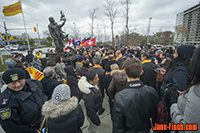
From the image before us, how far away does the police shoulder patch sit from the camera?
1.50 metres

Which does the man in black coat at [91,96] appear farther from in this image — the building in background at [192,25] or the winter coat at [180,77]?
the building in background at [192,25]

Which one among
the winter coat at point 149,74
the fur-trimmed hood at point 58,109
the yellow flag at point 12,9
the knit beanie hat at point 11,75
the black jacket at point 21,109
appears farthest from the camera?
the yellow flag at point 12,9

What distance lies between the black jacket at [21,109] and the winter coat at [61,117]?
642 millimetres

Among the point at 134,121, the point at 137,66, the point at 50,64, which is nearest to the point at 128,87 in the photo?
the point at 137,66

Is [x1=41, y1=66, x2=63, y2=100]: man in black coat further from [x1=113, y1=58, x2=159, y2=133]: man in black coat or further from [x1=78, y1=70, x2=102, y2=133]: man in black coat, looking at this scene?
[x1=113, y1=58, x2=159, y2=133]: man in black coat


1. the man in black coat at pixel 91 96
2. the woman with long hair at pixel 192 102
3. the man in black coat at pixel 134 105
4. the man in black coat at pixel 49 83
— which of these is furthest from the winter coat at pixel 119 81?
the man in black coat at pixel 49 83

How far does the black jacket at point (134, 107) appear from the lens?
4.41 feet

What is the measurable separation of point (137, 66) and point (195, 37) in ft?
274

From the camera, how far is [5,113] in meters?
1.52

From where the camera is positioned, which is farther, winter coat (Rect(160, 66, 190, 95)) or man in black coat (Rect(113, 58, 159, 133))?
winter coat (Rect(160, 66, 190, 95))

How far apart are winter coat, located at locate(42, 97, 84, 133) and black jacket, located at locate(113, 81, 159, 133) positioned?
25.7 inches

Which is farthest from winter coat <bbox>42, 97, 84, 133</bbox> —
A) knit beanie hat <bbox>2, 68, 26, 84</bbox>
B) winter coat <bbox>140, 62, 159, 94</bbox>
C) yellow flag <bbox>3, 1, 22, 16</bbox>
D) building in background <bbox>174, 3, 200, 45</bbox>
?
building in background <bbox>174, 3, 200, 45</bbox>

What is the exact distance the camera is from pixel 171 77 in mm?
2037


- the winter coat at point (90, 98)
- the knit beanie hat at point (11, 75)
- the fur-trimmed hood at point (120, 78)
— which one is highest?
the knit beanie hat at point (11, 75)
